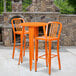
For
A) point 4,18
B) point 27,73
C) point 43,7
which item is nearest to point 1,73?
point 27,73

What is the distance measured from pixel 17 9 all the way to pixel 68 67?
7.93m

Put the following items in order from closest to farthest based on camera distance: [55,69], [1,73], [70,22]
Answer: [1,73]
[55,69]
[70,22]

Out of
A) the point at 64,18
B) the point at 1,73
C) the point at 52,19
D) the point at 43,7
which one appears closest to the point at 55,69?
the point at 1,73

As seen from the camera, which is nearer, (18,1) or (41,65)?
(41,65)

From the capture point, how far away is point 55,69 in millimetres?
3955

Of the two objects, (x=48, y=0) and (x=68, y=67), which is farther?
(x=48, y=0)

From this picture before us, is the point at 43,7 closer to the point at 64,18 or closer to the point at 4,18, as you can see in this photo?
the point at 64,18

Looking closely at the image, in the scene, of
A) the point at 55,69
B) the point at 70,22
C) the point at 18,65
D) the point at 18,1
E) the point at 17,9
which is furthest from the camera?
the point at 18,1

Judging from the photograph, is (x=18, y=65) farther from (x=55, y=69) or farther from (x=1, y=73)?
(x=55, y=69)

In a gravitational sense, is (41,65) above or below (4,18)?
below

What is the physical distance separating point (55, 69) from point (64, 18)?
14.6 ft

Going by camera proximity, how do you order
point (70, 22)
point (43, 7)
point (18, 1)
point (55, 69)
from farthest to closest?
point (18, 1), point (43, 7), point (70, 22), point (55, 69)

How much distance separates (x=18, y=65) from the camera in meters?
4.27

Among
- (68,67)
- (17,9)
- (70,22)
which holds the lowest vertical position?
(68,67)
